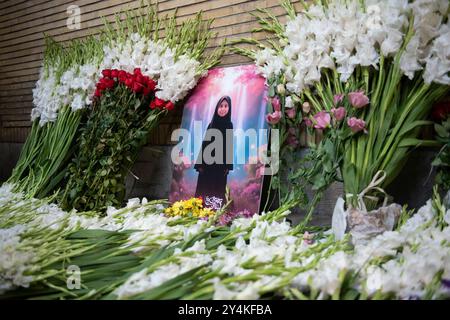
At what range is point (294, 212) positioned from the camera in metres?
2.00

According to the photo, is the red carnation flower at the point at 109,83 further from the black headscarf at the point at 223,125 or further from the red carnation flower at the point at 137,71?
the black headscarf at the point at 223,125

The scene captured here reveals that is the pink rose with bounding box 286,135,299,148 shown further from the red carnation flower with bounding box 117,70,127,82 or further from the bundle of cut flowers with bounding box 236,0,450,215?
the red carnation flower with bounding box 117,70,127,82

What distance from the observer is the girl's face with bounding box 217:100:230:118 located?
2.18 metres

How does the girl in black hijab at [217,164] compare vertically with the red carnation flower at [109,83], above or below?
below

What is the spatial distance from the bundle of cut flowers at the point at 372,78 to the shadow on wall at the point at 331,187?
12 centimetres

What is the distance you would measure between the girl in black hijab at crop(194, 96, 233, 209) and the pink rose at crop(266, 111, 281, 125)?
0.29 meters

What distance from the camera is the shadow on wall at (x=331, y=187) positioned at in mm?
1659

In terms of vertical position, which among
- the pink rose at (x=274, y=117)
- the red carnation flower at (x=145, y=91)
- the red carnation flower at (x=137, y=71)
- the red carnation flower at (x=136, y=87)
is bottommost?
the pink rose at (x=274, y=117)

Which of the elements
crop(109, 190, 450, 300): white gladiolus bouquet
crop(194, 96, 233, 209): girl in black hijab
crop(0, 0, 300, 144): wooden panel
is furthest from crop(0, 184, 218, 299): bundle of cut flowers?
crop(0, 0, 300, 144): wooden panel

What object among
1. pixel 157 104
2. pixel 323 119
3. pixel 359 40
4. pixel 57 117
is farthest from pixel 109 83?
pixel 359 40

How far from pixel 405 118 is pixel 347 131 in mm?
193

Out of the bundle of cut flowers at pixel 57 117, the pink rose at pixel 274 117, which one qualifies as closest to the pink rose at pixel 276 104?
the pink rose at pixel 274 117

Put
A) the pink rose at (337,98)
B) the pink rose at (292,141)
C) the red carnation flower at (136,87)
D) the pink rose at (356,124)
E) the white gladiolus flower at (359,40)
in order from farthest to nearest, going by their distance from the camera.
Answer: the red carnation flower at (136,87)
the pink rose at (292,141)
the pink rose at (337,98)
the pink rose at (356,124)
the white gladiolus flower at (359,40)
